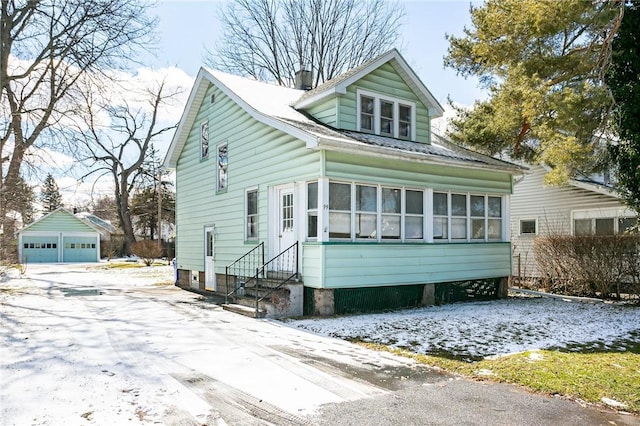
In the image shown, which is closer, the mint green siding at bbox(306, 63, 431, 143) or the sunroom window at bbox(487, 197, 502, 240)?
the mint green siding at bbox(306, 63, 431, 143)

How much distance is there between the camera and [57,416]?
13.9 feet

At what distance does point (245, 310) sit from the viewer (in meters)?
10.3

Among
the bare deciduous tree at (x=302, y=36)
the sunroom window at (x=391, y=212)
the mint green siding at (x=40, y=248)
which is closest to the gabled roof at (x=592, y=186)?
the sunroom window at (x=391, y=212)

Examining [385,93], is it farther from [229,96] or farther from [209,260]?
[209,260]

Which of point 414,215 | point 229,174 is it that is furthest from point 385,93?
point 229,174

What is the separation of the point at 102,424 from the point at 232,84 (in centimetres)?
1145

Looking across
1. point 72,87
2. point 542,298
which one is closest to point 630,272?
point 542,298

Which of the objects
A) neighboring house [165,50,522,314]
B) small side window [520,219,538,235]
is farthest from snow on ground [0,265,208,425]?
small side window [520,219,538,235]

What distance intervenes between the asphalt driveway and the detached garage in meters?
34.4

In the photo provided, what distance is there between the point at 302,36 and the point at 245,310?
23.1 meters

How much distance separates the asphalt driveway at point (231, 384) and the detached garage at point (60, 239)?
34367mm

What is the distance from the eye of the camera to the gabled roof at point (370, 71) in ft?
39.4

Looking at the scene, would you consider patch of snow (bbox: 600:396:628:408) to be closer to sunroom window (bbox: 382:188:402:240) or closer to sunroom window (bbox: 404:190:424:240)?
sunroom window (bbox: 382:188:402:240)

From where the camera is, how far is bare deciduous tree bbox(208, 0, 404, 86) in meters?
29.2
